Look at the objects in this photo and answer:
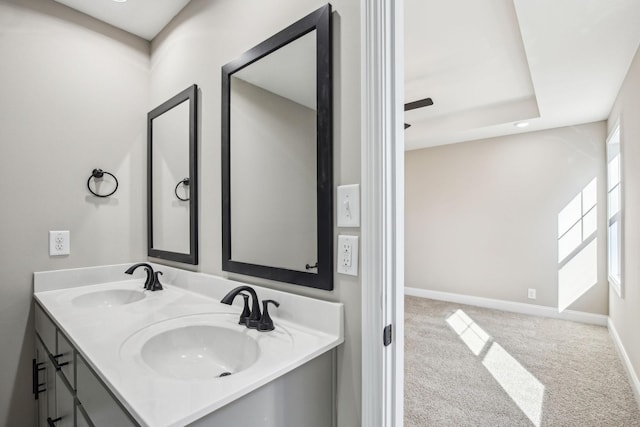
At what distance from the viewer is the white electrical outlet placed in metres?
1.67

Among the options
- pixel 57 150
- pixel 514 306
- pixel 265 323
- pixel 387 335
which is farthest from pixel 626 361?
pixel 57 150

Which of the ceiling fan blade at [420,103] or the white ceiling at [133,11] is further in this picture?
the ceiling fan blade at [420,103]

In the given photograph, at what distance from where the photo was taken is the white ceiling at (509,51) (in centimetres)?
176

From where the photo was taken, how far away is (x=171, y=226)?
180 centimetres

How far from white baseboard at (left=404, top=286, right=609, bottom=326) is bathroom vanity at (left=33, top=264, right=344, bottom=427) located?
394cm

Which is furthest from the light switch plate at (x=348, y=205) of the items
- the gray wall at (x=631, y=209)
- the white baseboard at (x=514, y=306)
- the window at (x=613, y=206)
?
the white baseboard at (x=514, y=306)

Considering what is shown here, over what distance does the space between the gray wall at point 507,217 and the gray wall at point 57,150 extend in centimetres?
396

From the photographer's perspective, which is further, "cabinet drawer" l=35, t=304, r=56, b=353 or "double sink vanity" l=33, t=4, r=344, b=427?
"cabinet drawer" l=35, t=304, r=56, b=353

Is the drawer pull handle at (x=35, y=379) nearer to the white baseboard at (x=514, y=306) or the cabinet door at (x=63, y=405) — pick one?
the cabinet door at (x=63, y=405)

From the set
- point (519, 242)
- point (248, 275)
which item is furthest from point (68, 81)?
point (519, 242)

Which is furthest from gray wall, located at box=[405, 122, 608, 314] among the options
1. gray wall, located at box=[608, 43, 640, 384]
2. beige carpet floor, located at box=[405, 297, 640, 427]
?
gray wall, located at box=[608, 43, 640, 384]

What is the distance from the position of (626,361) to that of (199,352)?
326cm

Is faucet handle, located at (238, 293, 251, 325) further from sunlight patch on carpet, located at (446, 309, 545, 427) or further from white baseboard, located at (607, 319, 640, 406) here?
white baseboard, located at (607, 319, 640, 406)

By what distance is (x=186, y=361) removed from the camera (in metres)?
1.10
